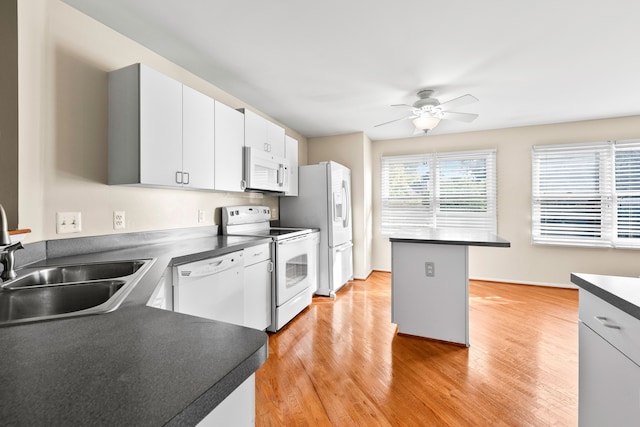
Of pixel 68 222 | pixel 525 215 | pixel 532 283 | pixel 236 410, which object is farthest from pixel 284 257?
pixel 532 283

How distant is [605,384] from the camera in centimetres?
97

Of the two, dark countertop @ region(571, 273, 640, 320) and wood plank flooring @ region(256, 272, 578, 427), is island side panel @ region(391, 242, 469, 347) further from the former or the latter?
dark countertop @ region(571, 273, 640, 320)

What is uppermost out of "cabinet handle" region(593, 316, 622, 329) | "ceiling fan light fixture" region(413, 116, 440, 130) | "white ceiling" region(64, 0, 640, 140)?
"white ceiling" region(64, 0, 640, 140)

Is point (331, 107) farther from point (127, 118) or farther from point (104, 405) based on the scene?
point (104, 405)

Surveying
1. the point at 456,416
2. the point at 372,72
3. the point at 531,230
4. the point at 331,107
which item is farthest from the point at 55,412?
the point at 531,230

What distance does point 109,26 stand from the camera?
1923mm

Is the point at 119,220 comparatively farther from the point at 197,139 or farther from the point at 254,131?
the point at 254,131

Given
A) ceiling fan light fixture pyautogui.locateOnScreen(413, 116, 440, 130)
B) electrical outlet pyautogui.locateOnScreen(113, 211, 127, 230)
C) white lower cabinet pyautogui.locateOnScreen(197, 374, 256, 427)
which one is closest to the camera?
white lower cabinet pyautogui.locateOnScreen(197, 374, 256, 427)

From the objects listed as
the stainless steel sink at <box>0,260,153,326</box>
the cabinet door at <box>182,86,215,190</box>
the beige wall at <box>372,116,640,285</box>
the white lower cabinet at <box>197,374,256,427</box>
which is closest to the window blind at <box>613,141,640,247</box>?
the beige wall at <box>372,116,640,285</box>

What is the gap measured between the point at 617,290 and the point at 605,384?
32 centimetres

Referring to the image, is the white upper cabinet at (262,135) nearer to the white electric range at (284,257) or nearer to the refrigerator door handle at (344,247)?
the white electric range at (284,257)

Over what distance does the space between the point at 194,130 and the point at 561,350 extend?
3374 mm

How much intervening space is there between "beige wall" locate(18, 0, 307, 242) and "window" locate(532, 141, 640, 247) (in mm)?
4915

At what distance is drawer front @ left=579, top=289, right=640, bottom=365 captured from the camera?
2.71 ft
